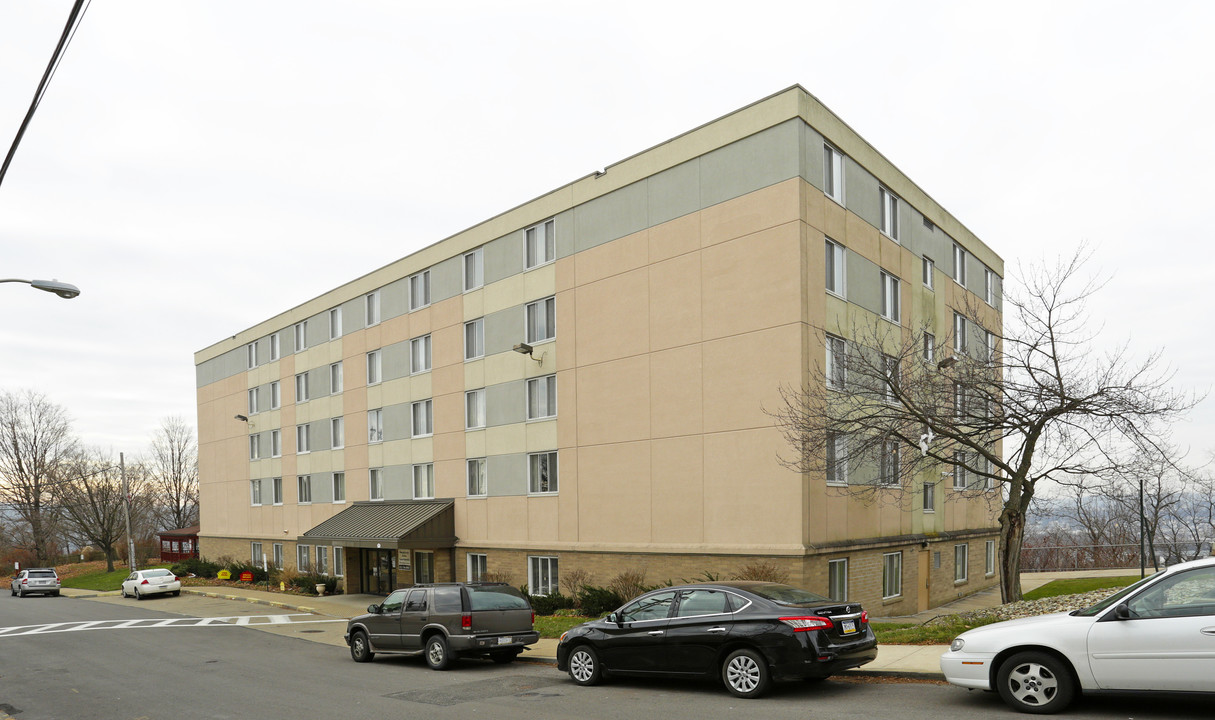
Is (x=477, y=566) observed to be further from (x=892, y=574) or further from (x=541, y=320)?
(x=892, y=574)

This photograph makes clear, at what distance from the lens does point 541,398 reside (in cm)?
2778

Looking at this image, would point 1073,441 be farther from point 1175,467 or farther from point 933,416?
point 933,416

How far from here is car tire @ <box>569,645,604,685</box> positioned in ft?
43.4

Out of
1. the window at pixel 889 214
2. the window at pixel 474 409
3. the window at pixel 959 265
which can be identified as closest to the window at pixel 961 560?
the window at pixel 959 265

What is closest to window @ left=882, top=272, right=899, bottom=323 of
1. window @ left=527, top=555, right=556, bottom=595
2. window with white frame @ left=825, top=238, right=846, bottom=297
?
window with white frame @ left=825, top=238, right=846, bottom=297

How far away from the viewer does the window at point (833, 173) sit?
22200mm

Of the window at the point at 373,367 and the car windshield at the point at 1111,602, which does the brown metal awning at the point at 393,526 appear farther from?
the car windshield at the point at 1111,602

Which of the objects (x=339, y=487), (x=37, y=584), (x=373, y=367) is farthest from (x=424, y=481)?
(x=37, y=584)

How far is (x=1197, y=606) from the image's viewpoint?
27.3ft

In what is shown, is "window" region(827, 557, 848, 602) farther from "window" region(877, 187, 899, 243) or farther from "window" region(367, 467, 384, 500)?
"window" region(367, 467, 384, 500)

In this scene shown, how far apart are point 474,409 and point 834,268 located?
13.8m

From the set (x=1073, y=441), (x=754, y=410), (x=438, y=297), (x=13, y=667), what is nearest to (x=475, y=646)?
(x=754, y=410)

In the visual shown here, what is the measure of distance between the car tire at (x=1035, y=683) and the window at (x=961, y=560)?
73.3 ft

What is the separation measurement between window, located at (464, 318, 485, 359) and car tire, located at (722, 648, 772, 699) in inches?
788
